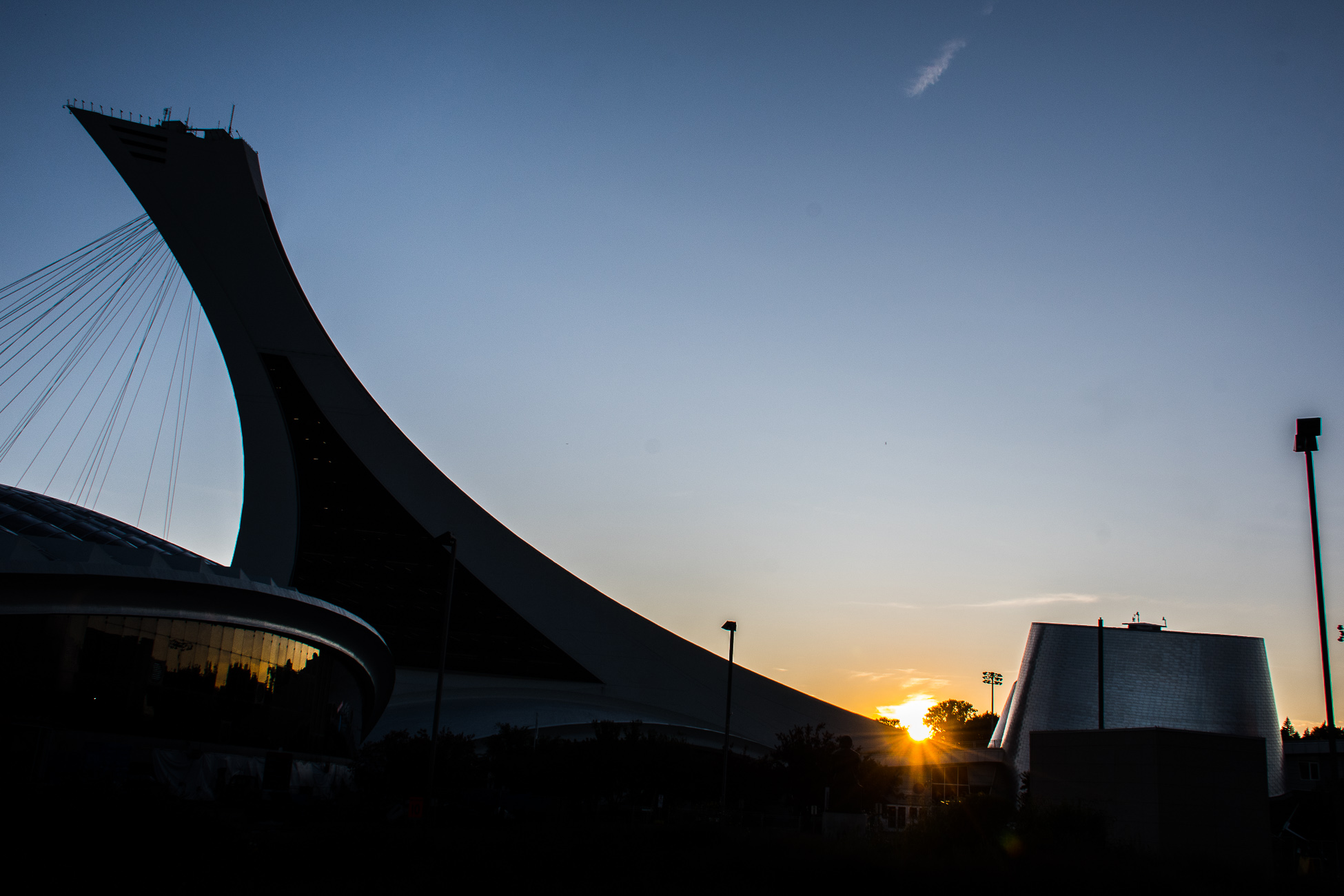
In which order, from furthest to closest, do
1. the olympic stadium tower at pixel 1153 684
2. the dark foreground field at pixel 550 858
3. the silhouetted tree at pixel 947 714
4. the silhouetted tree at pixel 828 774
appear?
1. the silhouetted tree at pixel 947 714
2. the olympic stadium tower at pixel 1153 684
3. the silhouetted tree at pixel 828 774
4. the dark foreground field at pixel 550 858

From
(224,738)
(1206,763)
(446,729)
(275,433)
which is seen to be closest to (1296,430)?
(1206,763)

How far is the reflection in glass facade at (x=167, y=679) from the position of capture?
1346cm

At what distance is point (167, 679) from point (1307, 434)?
660 inches

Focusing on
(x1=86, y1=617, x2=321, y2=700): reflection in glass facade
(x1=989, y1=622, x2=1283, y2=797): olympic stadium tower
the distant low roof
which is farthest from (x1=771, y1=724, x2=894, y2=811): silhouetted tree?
the distant low roof

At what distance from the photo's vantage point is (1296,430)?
13359mm

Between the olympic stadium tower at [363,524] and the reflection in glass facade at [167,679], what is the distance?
420 inches

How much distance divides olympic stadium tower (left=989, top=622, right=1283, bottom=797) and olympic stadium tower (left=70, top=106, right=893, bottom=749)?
39.8 ft

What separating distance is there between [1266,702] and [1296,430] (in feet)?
98.0

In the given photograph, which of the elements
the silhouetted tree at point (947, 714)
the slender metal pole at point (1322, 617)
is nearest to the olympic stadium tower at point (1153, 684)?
the slender metal pole at point (1322, 617)

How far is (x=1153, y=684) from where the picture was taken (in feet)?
124

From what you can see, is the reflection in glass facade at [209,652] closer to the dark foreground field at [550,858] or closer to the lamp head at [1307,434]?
the dark foreground field at [550,858]

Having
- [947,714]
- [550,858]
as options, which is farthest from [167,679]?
[947,714]

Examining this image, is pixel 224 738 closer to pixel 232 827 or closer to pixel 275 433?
pixel 232 827

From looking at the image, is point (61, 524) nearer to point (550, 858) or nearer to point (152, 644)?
point (152, 644)
